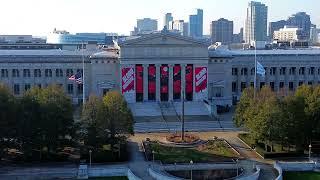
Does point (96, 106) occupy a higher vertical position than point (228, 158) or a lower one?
higher

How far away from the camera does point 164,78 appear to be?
9875 cm

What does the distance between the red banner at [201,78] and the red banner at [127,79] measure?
11404 mm

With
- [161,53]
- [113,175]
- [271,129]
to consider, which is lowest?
[113,175]

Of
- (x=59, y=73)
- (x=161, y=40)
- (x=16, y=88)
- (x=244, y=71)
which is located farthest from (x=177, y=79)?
(x=16, y=88)

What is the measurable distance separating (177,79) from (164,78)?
2297 millimetres

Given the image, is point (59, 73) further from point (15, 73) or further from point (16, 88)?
point (16, 88)

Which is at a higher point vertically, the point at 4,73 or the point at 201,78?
the point at 4,73

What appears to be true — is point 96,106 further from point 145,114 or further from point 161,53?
point 161,53

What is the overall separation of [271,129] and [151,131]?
21423 mm

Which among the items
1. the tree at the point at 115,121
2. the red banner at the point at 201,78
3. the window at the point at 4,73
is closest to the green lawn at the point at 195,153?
the tree at the point at 115,121

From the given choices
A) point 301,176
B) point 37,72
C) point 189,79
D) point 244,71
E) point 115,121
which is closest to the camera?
point 301,176

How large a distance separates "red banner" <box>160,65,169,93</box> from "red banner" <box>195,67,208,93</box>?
5310 millimetres

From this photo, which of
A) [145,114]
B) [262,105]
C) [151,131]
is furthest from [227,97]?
[262,105]

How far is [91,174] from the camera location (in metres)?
57.8
